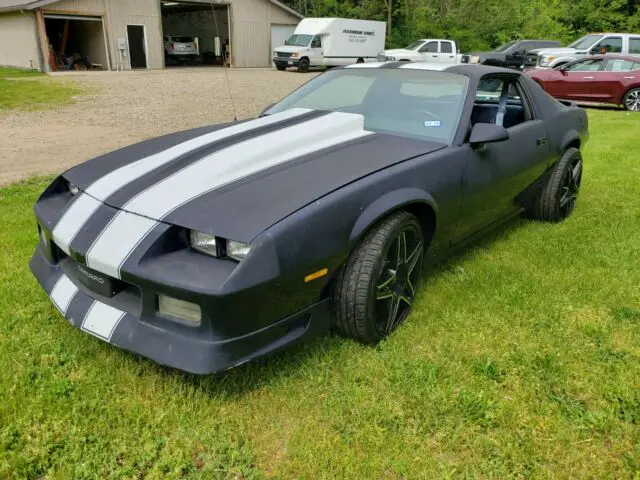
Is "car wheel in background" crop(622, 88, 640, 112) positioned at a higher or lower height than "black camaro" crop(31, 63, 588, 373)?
lower

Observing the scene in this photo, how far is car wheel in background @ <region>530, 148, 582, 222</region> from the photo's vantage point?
4484 mm

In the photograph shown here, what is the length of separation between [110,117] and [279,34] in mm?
20521

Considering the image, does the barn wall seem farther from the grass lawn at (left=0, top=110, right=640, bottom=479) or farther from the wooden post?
the grass lawn at (left=0, top=110, right=640, bottom=479)

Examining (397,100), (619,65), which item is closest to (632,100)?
(619,65)

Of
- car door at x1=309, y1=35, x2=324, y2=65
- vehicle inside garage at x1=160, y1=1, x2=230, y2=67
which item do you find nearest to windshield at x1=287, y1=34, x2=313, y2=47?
car door at x1=309, y1=35, x2=324, y2=65

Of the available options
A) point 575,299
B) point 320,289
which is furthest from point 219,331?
point 575,299

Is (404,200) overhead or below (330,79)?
below

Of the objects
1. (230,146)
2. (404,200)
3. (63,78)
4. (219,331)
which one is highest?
(230,146)

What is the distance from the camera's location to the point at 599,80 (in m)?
12.6

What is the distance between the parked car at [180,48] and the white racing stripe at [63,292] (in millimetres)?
29000

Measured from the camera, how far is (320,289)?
242 centimetres

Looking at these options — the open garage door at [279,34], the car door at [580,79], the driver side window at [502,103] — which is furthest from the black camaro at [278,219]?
the open garage door at [279,34]

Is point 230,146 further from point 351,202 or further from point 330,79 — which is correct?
point 330,79

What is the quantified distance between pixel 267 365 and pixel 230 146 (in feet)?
3.86
